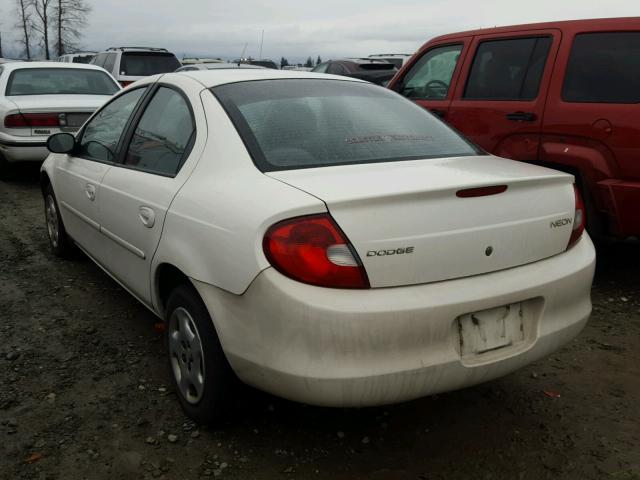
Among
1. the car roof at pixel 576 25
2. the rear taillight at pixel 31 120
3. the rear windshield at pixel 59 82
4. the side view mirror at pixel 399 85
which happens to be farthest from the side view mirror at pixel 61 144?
the rear windshield at pixel 59 82

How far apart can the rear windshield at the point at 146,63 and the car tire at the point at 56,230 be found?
9.39 metres

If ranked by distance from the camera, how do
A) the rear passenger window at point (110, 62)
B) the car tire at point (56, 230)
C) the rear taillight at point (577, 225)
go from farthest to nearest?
the rear passenger window at point (110, 62) < the car tire at point (56, 230) < the rear taillight at point (577, 225)

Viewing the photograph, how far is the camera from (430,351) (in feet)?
7.26

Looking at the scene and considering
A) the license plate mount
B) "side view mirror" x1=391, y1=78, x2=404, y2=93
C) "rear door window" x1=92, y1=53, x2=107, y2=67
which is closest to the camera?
the license plate mount

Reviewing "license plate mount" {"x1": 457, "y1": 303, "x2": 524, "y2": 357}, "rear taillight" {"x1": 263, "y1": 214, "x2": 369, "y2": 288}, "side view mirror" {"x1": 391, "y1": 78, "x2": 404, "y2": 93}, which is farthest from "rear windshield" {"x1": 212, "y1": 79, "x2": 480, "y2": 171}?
"side view mirror" {"x1": 391, "y1": 78, "x2": 404, "y2": 93}

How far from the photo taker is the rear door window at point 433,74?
17.3ft

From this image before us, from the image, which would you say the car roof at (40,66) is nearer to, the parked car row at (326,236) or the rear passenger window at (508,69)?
the parked car row at (326,236)

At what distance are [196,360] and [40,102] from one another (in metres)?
6.27

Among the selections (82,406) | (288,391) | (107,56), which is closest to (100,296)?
(82,406)

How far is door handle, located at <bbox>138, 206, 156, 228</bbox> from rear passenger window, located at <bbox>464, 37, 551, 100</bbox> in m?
2.89

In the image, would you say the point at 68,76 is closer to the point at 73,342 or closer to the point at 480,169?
the point at 73,342

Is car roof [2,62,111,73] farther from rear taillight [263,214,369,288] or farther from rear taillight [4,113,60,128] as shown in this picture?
rear taillight [263,214,369,288]

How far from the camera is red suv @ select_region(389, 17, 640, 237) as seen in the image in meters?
4.03

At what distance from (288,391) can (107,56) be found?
14013 millimetres
